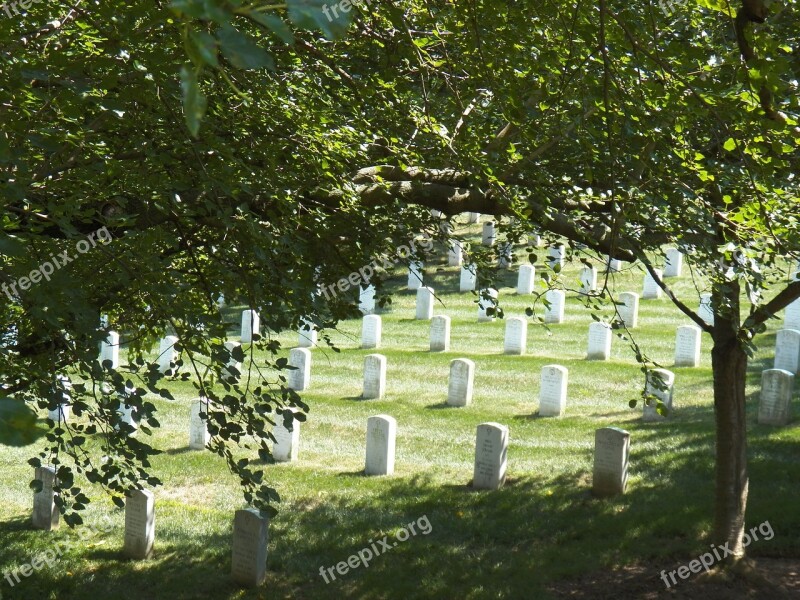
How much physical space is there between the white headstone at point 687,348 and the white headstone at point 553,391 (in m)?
2.95

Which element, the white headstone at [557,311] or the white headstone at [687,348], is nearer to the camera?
the white headstone at [687,348]

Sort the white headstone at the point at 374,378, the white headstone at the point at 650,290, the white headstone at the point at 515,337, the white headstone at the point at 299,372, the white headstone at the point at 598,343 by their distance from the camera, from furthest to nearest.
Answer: the white headstone at the point at 650,290 → the white headstone at the point at 515,337 → the white headstone at the point at 598,343 → the white headstone at the point at 299,372 → the white headstone at the point at 374,378

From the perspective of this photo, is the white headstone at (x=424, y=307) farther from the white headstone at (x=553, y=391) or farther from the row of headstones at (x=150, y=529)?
the row of headstones at (x=150, y=529)

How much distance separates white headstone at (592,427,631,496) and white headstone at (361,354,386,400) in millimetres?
5305

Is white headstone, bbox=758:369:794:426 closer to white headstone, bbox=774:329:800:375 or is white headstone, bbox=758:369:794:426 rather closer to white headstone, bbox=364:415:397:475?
white headstone, bbox=774:329:800:375

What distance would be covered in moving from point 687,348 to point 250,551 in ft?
30.2

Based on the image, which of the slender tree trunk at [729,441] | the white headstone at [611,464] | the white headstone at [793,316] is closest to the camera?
the slender tree trunk at [729,441]

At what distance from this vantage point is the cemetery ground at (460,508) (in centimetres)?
804

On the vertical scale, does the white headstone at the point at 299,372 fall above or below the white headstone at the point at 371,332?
below

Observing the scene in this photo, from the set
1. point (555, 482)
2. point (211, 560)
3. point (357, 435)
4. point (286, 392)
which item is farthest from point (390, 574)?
point (357, 435)

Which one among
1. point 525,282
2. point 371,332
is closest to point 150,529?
point 371,332

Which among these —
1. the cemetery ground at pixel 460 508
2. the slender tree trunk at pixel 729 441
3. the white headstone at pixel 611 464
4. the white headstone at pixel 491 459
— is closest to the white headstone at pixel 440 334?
the cemetery ground at pixel 460 508

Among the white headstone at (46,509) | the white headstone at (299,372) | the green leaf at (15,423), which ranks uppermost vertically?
the green leaf at (15,423)

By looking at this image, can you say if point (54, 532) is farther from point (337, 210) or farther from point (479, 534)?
point (337, 210)
